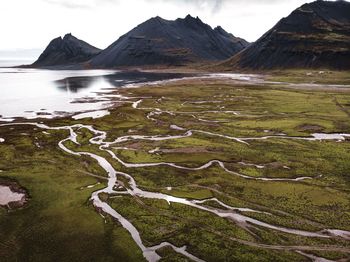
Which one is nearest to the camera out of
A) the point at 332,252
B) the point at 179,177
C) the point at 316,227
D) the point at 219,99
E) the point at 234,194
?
the point at 332,252

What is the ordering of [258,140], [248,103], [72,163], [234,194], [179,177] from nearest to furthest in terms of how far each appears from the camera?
[234,194]
[179,177]
[72,163]
[258,140]
[248,103]

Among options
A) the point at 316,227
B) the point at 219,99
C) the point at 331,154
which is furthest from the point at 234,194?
the point at 219,99

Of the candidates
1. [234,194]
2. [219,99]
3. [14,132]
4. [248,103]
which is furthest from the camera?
[219,99]

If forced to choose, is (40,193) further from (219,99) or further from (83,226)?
(219,99)

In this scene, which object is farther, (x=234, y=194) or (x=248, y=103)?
(x=248, y=103)

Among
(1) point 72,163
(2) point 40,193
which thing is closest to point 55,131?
(1) point 72,163

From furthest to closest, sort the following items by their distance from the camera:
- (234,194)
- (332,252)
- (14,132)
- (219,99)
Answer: (219,99) → (14,132) → (234,194) → (332,252)

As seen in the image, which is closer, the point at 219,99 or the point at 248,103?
the point at 248,103

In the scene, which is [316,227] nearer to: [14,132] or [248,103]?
[14,132]

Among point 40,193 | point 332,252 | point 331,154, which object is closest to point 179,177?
point 40,193
